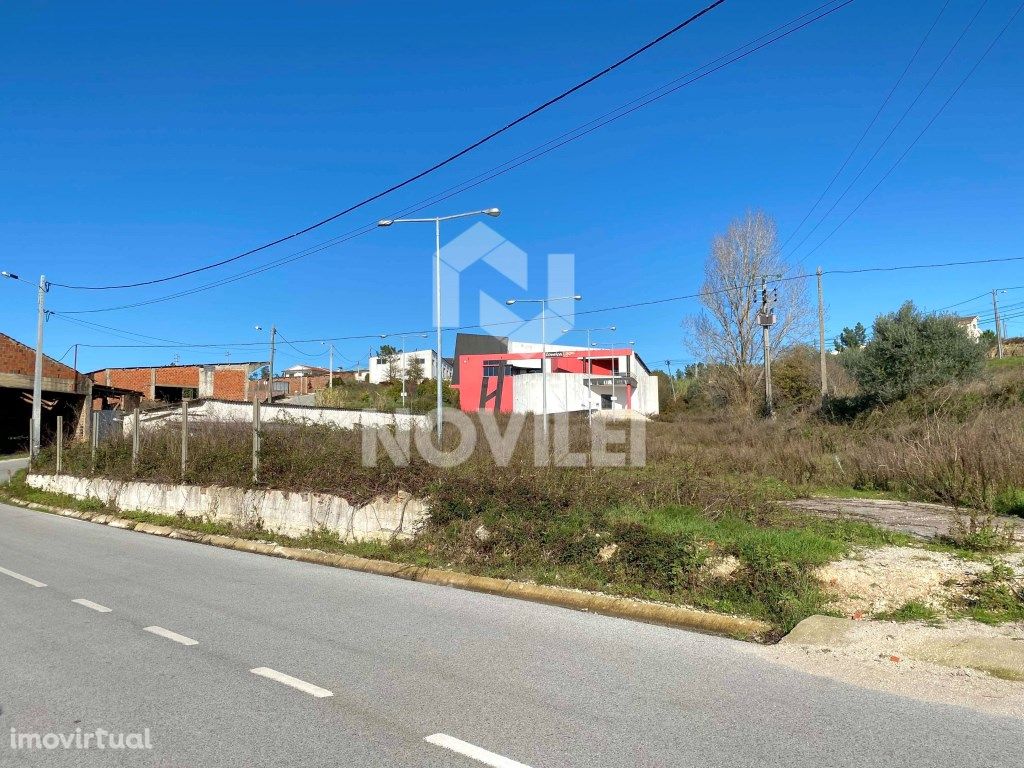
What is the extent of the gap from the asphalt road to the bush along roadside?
2.91 feet

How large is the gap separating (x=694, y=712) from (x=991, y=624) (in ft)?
11.3

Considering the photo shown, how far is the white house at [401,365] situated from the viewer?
89019 millimetres

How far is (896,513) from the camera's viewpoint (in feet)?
37.5

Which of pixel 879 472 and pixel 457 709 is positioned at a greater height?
pixel 879 472

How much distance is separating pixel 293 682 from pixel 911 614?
569cm

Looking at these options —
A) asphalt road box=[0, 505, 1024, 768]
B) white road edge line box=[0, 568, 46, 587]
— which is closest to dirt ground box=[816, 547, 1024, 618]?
asphalt road box=[0, 505, 1024, 768]

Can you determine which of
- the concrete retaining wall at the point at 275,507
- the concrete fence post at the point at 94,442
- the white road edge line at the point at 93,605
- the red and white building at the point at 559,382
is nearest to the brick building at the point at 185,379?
the red and white building at the point at 559,382

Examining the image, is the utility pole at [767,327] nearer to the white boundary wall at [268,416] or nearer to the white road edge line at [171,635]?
the white boundary wall at [268,416]

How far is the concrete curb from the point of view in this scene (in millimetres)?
7125

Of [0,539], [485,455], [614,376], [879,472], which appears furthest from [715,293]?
[0,539]

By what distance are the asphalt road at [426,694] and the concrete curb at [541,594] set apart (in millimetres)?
351

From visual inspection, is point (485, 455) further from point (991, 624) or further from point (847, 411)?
point (847, 411)

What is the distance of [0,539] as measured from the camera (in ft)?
49.3

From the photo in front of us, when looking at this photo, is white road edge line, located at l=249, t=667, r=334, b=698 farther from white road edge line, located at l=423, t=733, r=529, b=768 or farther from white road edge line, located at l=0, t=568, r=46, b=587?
white road edge line, located at l=0, t=568, r=46, b=587
